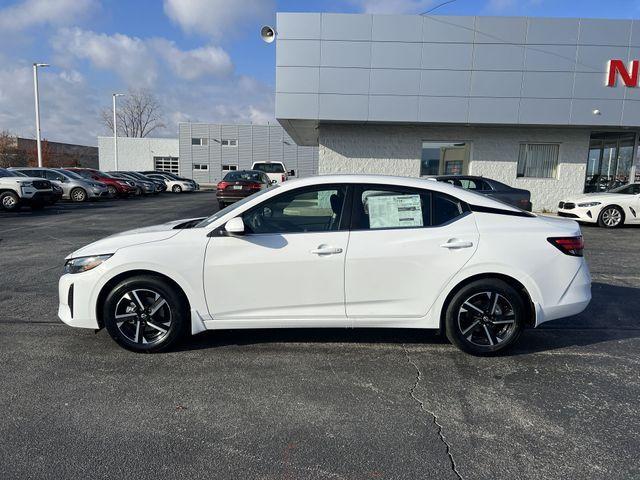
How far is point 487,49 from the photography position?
14.2 m

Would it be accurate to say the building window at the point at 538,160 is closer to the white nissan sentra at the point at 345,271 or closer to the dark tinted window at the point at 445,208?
the white nissan sentra at the point at 345,271

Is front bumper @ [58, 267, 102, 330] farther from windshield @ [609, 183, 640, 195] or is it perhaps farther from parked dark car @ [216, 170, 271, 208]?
windshield @ [609, 183, 640, 195]

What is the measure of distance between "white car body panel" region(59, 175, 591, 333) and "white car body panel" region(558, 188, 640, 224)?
10824 millimetres

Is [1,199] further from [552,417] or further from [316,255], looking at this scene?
[552,417]

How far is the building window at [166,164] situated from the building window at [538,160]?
153 feet

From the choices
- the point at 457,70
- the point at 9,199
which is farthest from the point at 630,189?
the point at 9,199

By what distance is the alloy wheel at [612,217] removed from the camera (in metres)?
13.0

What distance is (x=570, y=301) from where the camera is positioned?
13.1ft

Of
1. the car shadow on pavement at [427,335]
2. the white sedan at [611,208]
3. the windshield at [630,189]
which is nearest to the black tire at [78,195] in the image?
the car shadow on pavement at [427,335]

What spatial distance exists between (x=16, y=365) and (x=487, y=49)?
48.9 ft

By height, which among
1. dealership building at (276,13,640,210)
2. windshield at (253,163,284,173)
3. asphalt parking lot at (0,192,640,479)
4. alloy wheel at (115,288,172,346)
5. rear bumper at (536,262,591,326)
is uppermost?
dealership building at (276,13,640,210)

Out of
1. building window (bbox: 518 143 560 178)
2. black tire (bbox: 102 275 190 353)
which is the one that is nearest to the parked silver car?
building window (bbox: 518 143 560 178)

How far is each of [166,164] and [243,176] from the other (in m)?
42.2

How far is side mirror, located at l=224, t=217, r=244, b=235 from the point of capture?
3.72m
